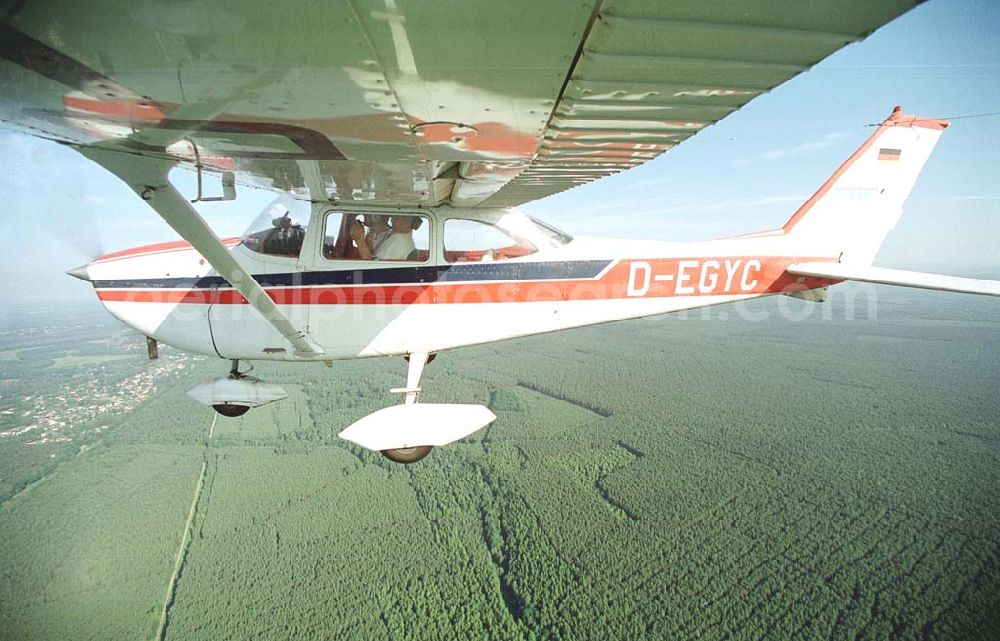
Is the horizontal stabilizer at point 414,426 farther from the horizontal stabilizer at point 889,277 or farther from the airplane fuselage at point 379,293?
the horizontal stabilizer at point 889,277

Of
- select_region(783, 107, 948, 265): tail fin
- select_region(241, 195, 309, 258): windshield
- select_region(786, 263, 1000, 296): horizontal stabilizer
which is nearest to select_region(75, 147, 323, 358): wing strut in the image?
select_region(241, 195, 309, 258): windshield

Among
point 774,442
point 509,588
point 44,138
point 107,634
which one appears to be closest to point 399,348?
point 44,138

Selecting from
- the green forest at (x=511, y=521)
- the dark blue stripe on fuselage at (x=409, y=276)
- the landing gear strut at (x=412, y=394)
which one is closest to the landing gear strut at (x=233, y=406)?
the dark blue stripe on fuselage at (x=409, y=276)

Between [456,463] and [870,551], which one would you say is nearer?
[870,551]

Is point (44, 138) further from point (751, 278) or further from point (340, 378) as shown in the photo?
point (340, 378)

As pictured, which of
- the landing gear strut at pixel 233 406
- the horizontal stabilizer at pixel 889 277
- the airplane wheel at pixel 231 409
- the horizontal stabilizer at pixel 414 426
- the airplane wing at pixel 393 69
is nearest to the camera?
the airplane wing at pixel 393 69

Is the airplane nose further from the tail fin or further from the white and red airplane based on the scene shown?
the tail fin
